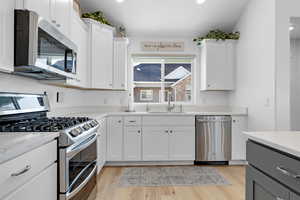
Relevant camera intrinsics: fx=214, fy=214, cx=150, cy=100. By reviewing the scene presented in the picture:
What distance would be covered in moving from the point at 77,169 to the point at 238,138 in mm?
2876

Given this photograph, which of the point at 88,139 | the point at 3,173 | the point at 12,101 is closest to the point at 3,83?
the point at 12,101

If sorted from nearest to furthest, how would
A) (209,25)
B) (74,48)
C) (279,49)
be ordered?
(74,48)
(279,49)
(209,25)

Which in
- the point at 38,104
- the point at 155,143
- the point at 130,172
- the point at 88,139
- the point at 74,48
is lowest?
the point at 130,172

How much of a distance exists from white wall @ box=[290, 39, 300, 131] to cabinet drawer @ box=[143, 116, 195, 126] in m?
1.51

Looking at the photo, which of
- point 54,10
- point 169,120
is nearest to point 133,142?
point 169,120

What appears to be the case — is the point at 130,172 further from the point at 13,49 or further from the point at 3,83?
the point at 13,49

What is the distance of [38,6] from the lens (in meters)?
1.72

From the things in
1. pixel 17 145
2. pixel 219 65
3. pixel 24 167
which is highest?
pixel 219 65

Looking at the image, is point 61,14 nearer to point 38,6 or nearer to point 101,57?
point 38,6

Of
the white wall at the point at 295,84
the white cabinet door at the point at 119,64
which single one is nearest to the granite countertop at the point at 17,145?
the white cabinet door at the point at 119,64

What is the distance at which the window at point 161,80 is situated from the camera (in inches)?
175

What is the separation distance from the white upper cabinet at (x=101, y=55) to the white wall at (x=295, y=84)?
114 inches

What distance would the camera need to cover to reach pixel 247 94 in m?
3.59

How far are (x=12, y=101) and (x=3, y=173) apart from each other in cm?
116
